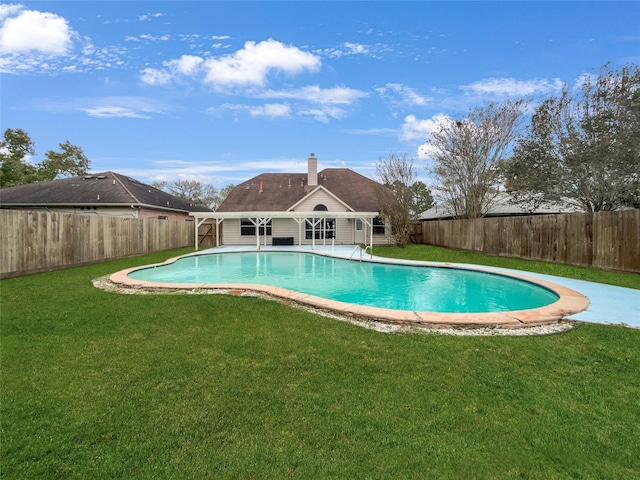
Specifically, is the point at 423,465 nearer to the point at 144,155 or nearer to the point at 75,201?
the point at 75,201

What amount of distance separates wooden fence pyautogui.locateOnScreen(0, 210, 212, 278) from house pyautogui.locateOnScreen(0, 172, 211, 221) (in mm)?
5316

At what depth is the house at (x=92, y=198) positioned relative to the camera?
64.2 feet

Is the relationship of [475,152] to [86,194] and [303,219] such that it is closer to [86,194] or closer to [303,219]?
[303,219]

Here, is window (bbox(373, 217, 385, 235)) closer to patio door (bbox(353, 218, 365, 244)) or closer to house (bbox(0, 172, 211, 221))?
patio door (bbox(353, 218, 365, 244))

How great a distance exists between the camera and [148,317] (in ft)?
16.0

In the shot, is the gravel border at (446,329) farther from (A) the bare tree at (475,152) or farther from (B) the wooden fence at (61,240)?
(A) the bare tree at (475,152)

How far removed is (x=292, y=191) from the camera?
977 inches

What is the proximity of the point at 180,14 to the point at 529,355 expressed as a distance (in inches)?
534

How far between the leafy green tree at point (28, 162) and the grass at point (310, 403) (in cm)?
3505

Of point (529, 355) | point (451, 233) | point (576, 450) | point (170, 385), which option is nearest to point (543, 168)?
point (451, 233)

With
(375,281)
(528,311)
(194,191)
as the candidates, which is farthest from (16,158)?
(528,311)

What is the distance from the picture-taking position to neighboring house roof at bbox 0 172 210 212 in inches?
772

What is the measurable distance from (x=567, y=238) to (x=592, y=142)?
6888 millimetres

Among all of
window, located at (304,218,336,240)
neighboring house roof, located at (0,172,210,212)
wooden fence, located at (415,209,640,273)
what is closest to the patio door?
window, located at (304,218,336,240)
